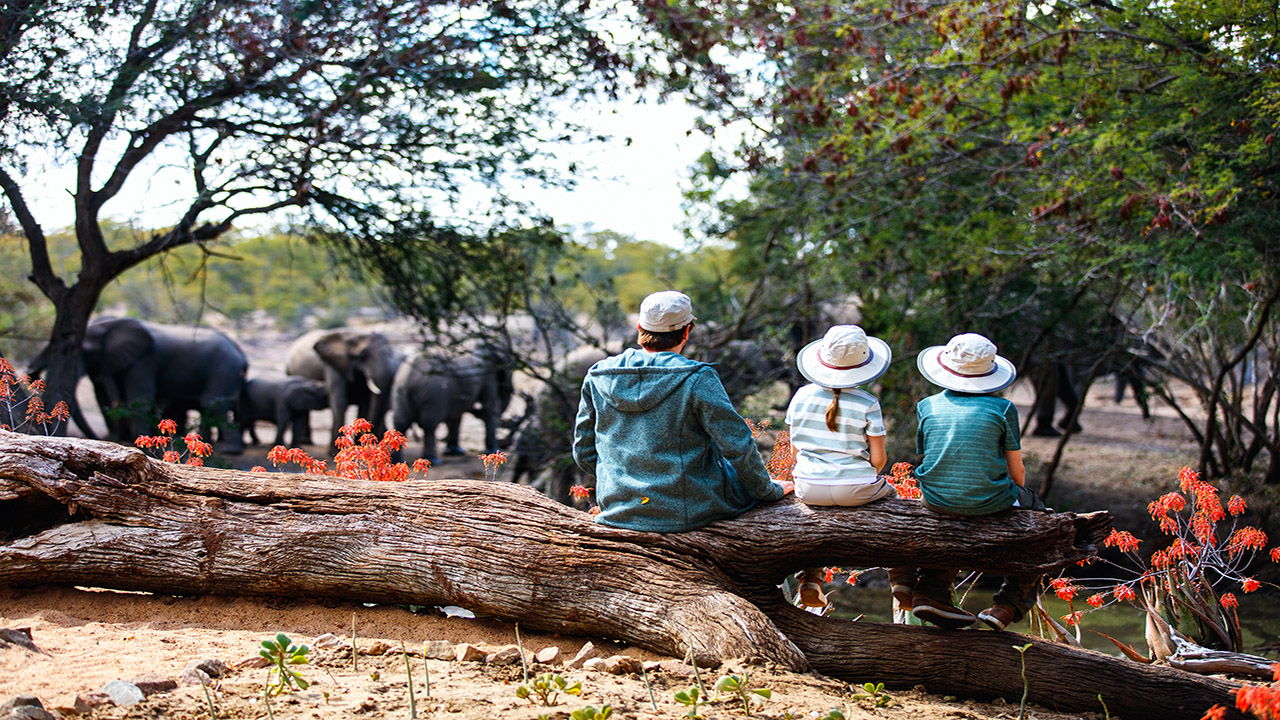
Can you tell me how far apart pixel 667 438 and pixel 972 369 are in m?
1.25

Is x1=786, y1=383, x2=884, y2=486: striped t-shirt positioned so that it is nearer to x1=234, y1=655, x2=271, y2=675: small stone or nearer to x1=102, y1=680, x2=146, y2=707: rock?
x1=234, y1=655, x2=271, y2=675: small stone

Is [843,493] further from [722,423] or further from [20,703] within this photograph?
[20,703]

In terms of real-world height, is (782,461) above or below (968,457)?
below

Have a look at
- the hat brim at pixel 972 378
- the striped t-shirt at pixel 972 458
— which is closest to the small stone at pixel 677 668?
the striped t-shirt at pixel 972 458

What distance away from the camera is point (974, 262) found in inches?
404

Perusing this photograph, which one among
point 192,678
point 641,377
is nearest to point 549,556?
point 641,377

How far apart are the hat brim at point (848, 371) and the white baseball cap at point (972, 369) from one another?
0.17 m

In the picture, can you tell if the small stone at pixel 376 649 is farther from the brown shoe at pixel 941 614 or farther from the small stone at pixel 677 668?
the brown shoe at pixel 941 614

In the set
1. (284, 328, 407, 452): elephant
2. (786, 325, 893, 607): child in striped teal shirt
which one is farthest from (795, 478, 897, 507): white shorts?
(284, 328, 407, 452): elephant

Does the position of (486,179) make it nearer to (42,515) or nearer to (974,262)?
(974,262)

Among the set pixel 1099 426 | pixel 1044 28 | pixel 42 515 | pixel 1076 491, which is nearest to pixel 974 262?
pixel 1044 28

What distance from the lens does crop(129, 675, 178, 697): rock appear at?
10.5 feet

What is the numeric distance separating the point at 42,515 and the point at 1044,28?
26.7ft

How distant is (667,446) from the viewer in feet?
13.2
